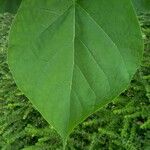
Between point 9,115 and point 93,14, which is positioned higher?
point 93,14

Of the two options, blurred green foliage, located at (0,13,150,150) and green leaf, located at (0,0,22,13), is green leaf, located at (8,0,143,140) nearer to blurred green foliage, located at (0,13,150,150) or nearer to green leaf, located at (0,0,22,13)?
green leaf, located at (0,0,22,13)

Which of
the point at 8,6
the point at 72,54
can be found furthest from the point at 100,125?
the point at 72,54

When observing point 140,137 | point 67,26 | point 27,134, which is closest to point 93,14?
point 67,26

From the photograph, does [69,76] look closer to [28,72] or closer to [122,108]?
[28,72]

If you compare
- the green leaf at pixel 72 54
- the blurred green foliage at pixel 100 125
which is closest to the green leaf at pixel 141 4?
the green leaf at pixel 72 54

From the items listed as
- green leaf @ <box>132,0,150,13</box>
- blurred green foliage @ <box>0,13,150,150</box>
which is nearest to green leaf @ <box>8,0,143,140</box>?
green leaf @ <box>132,0,150,13</box>

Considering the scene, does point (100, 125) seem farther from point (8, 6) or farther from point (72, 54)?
point (72, 54)

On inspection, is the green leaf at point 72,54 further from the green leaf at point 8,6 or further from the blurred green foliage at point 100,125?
the blurred green foliage at point 100,125
